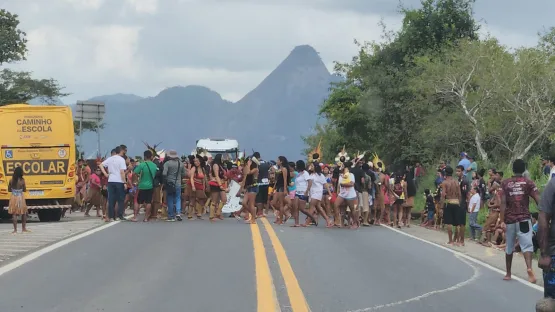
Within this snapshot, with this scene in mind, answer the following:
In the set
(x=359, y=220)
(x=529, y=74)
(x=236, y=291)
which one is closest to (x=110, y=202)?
(x=359, y=220)

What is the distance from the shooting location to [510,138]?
1405 inches

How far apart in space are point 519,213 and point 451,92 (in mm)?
23860

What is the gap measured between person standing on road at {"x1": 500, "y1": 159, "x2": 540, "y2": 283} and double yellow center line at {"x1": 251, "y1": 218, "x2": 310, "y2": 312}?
3.54m

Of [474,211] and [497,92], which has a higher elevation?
[497,92]

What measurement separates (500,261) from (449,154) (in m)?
22.4

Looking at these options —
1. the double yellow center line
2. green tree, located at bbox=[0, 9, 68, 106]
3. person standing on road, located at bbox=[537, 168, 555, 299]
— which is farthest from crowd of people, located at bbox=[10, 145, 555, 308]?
green tree, located at bbox=[0, 9, 68, 106]

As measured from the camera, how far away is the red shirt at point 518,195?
13070mm

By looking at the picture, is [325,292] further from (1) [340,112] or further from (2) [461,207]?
(1) [340,112]

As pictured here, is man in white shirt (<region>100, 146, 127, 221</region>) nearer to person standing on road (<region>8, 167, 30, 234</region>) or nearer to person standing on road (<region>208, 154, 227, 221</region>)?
person standing on road (<region>208, 154, 227, 221</region>)

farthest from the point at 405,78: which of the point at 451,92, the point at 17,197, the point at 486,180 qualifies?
the point at 17,197

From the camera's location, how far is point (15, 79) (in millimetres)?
58375

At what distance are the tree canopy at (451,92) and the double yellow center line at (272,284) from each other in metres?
20.7

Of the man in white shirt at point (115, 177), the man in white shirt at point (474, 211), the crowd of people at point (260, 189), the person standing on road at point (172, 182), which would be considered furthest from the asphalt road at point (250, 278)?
the person standing on road at point (172, 182)

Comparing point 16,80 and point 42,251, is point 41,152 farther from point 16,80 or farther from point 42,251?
point 16,80
